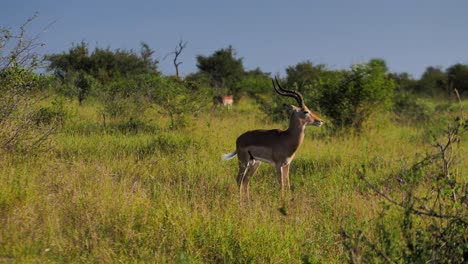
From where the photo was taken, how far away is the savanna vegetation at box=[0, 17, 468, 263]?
291 centimetres

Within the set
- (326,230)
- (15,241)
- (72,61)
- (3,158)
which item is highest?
(72,61)

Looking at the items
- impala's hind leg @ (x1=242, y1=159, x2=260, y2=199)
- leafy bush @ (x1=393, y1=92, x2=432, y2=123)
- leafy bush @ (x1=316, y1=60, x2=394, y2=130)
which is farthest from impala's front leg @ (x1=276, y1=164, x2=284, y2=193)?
leafy bush @ (x1=393, y1=92, x2=432, y2=123)

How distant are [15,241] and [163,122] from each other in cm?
792

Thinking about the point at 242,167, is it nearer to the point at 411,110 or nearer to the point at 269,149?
the point at 269,149

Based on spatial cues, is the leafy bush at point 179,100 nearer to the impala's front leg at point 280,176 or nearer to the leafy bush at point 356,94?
the leafy bush at point 356,94

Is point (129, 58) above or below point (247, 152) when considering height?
above

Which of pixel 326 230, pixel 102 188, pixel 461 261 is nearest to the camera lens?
pixel 461 261

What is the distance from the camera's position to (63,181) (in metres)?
4.66

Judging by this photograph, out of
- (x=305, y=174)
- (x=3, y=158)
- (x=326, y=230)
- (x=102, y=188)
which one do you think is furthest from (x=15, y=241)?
(x=305, y=174)

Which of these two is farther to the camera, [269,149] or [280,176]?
[269,149]

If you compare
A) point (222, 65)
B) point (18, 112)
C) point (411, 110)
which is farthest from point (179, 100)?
point (222, 65)

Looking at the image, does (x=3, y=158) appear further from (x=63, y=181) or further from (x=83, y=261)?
(x=83, y=261)

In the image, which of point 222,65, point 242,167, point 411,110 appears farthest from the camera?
point 222,65

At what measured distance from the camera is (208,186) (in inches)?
207
